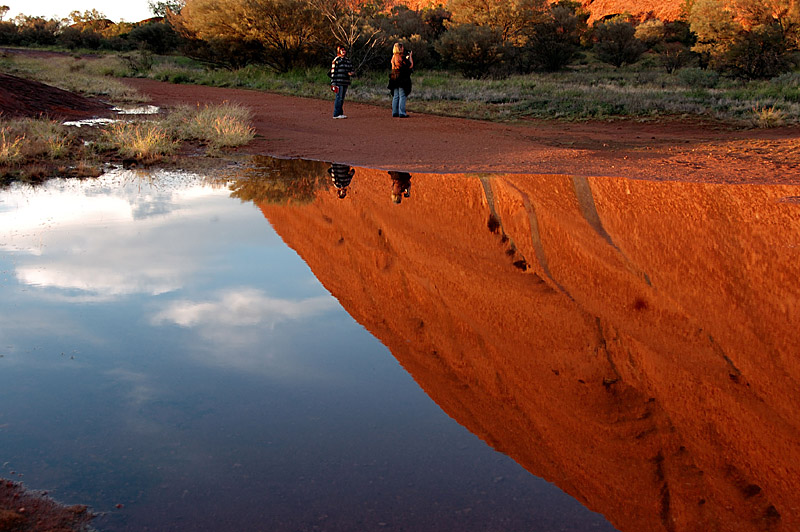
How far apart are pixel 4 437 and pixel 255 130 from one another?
13.0 m

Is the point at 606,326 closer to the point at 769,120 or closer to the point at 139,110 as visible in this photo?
the point at 769,120

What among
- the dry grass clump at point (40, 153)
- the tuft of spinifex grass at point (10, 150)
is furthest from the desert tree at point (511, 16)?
the tuft of spinifex grass at point (10, 150)

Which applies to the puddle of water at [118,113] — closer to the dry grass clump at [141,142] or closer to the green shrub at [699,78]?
the dry grass clump at [141,142]

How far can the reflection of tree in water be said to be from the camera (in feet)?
29.7

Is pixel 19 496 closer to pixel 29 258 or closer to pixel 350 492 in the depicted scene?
pixel 350 492

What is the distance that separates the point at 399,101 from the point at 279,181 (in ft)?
29.8

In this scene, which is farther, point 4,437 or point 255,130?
point 255,130

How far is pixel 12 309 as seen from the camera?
196 inches

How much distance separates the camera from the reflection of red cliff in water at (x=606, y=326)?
10.5ft

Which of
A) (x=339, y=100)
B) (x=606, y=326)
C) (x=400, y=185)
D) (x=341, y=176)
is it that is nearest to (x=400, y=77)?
(x=339, y=100)

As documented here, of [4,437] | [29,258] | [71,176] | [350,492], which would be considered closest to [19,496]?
[4,437]

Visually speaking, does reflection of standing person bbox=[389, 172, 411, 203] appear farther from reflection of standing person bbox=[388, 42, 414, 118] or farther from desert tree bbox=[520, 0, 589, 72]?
desert tree bbox=[520, 0, 589, 72]

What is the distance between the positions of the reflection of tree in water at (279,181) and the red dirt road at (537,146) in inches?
31.2

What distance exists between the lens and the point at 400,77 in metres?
18.2
